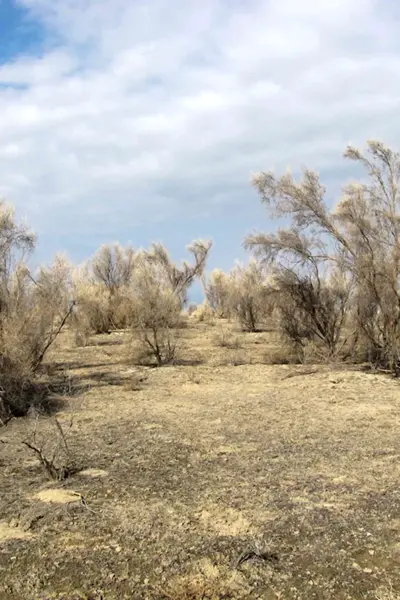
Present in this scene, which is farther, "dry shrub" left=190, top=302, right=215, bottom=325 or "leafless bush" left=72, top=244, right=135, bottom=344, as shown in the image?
"dry shrub" left=190, top=302, right=215, bottom=325

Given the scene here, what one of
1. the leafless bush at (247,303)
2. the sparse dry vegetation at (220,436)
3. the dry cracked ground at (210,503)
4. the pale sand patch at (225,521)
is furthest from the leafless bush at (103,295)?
the pale sand patch at (225,521)

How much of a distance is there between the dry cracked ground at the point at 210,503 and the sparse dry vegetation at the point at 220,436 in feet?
0.08

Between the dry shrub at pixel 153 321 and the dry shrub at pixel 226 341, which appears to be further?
the dry shrub at pixel 226 341

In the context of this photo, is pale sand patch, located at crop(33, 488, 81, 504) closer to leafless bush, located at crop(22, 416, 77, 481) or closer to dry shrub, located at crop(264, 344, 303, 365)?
leafless bush, located at crop(22, 416, 77, 481)

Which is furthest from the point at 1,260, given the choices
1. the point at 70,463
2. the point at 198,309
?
the point at 198,309

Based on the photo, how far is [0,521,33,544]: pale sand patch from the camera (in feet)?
18.0

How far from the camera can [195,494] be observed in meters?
6.48

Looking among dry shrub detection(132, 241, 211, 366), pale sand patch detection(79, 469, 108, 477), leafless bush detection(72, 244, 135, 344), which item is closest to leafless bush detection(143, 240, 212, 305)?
leafless bush detection(72, 244, 135, 344)

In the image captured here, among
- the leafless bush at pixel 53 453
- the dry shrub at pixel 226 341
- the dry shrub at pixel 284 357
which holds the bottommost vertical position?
the leafless bush at pixel 53 453

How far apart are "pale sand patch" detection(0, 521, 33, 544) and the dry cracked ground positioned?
2 cm

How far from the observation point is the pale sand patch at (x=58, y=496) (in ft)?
20.9

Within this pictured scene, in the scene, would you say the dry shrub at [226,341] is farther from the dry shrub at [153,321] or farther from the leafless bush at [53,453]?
the leafless bush at [53,453]

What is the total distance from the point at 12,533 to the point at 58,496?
0.91 meters

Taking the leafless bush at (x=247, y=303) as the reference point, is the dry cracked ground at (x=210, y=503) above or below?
below
